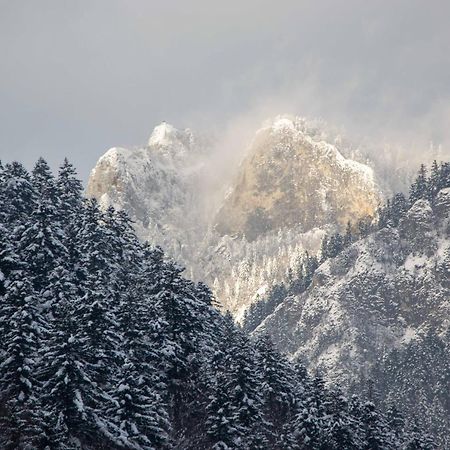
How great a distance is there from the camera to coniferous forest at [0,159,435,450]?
173 ft

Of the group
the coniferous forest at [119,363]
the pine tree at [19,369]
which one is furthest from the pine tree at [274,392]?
the pine tree at [19,369]

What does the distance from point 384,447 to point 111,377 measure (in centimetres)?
3732

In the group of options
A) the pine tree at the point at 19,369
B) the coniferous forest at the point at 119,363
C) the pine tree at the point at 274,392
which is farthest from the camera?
the pine tree at the point at 274,392

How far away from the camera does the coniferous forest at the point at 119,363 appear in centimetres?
5278

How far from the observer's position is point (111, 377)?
210ft

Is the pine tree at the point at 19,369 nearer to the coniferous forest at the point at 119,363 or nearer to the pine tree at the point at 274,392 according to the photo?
the coniferous forest at the point at 119,363

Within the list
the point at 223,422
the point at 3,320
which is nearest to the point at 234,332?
the point at 223,422

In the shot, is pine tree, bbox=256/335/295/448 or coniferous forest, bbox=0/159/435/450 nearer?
coniferous forest, bbox=0/159/435/450

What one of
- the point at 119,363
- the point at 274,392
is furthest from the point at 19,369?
the point at 274,392

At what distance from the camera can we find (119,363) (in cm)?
6569

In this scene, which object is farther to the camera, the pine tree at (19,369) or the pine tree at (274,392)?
the pine tree at (274,392)

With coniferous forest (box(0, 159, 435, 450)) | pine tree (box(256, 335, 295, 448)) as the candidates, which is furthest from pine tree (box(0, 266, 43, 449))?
pine tree (box(256, 335, 295, 448))

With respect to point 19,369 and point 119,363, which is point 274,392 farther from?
point 19,369

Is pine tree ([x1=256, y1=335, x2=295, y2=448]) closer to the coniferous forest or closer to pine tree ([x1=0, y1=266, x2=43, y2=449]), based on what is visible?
the coniferous forest
